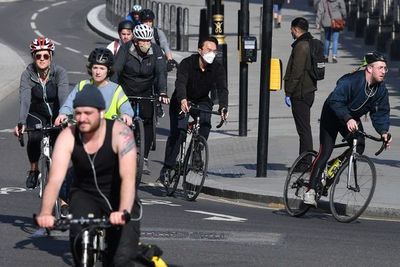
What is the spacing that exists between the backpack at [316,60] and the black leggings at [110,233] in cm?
788

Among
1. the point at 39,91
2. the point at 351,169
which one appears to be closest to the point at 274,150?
the point at 351,169

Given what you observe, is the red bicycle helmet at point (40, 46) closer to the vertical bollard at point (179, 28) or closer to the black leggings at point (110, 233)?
the black leggings at point (110, 233)

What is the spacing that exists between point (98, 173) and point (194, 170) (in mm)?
6635

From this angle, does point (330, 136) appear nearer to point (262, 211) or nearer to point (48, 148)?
point (262, 211)

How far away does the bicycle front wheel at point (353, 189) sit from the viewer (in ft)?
43.3

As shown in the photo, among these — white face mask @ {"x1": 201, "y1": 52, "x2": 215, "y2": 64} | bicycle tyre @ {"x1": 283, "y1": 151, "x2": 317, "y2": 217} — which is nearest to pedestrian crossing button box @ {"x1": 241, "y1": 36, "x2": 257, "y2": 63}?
white face mask @ {"x1": 201, "y1": 52, "x2": 215, "y2": 64}

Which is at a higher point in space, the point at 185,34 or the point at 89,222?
the point at 89,222

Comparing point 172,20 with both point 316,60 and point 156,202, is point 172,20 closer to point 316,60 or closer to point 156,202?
point 316,60

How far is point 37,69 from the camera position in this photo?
42.3 feet

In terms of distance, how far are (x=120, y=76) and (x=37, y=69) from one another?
10.1ft

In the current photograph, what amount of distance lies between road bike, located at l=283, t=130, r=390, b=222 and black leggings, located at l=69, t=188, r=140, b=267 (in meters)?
4.86

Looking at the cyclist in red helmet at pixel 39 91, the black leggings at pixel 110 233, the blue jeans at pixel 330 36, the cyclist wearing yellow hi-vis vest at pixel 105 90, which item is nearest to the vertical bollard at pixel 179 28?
the blue jeans at pixel 330 36

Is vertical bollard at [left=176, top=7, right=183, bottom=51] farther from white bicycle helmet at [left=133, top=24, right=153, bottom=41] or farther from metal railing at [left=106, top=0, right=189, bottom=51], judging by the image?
white bicycle helmet at [left=133, top=24, right=153, bottom=41]

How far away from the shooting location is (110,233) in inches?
338
